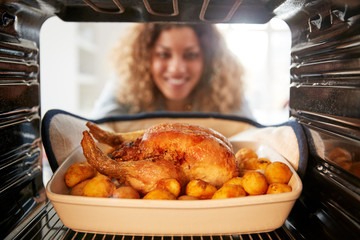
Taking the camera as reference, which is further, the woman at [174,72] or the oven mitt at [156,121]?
the woman at [174,72]

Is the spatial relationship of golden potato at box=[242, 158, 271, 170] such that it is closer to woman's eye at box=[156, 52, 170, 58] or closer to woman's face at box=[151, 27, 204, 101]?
woman's face at box=[151, 27, 204, 101]

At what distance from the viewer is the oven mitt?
82 cm

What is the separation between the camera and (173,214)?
0.57 m

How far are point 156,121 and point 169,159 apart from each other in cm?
55

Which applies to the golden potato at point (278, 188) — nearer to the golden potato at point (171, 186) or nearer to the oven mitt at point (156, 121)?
the oven mitt at point (156, 121)

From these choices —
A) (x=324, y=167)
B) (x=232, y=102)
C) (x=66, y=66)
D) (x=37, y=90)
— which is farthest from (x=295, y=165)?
(x=66, y=66)

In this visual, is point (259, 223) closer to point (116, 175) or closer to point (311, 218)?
point (311, 218)

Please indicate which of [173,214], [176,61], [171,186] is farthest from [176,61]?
[173,214]

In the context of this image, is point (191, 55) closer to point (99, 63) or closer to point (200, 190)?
point (200, 190)

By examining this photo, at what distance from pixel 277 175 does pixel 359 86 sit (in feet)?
0.90

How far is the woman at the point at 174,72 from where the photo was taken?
98.3 inches

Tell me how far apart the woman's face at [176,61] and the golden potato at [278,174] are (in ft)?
6.01

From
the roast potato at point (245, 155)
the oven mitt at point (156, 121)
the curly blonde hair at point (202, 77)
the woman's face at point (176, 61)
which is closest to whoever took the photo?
the oven mitt at point (156, 121)

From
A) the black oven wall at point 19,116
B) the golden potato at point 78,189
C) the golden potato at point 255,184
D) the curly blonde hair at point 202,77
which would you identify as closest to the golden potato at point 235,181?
the golden potato at point 255,184
